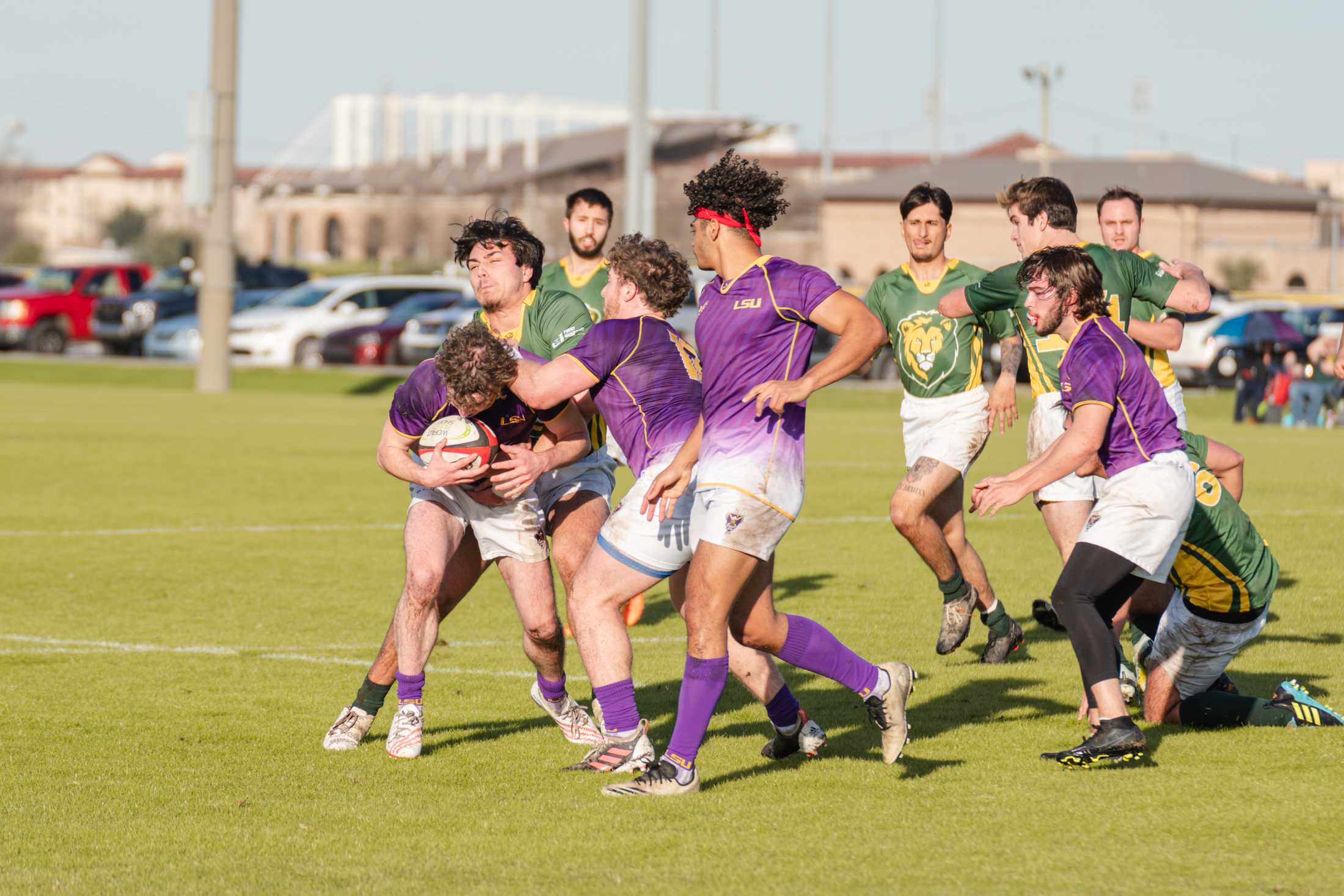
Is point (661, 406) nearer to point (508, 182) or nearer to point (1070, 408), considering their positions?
point (1070, 408)

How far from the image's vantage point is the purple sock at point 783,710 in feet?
22.0

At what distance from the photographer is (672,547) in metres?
6.34

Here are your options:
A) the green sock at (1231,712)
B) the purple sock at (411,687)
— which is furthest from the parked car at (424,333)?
the green sock at (1231,712)

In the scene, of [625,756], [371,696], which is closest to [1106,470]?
[625,756]

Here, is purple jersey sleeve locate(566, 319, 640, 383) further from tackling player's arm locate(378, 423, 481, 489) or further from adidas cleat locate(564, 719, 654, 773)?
adidas cleat locate(564, 719, 654, 773)

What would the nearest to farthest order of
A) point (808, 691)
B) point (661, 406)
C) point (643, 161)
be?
1. point (661, 406)
2. point (808, 691)
3. point (643, 161)

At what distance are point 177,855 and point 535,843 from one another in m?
1.10

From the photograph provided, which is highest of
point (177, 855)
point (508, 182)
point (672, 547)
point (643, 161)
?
point (508, 182)

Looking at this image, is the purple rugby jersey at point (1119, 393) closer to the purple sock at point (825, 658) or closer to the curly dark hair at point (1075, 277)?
the curly dark hair at point (1075, 277)

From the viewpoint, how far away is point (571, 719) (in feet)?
23.7

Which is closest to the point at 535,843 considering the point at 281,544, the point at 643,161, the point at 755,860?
the point at 755,860

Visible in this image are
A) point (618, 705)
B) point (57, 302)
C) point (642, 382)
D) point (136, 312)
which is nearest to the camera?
point (642, 382)

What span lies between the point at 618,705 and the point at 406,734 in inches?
35.2

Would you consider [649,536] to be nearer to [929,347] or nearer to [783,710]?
[783,710]
